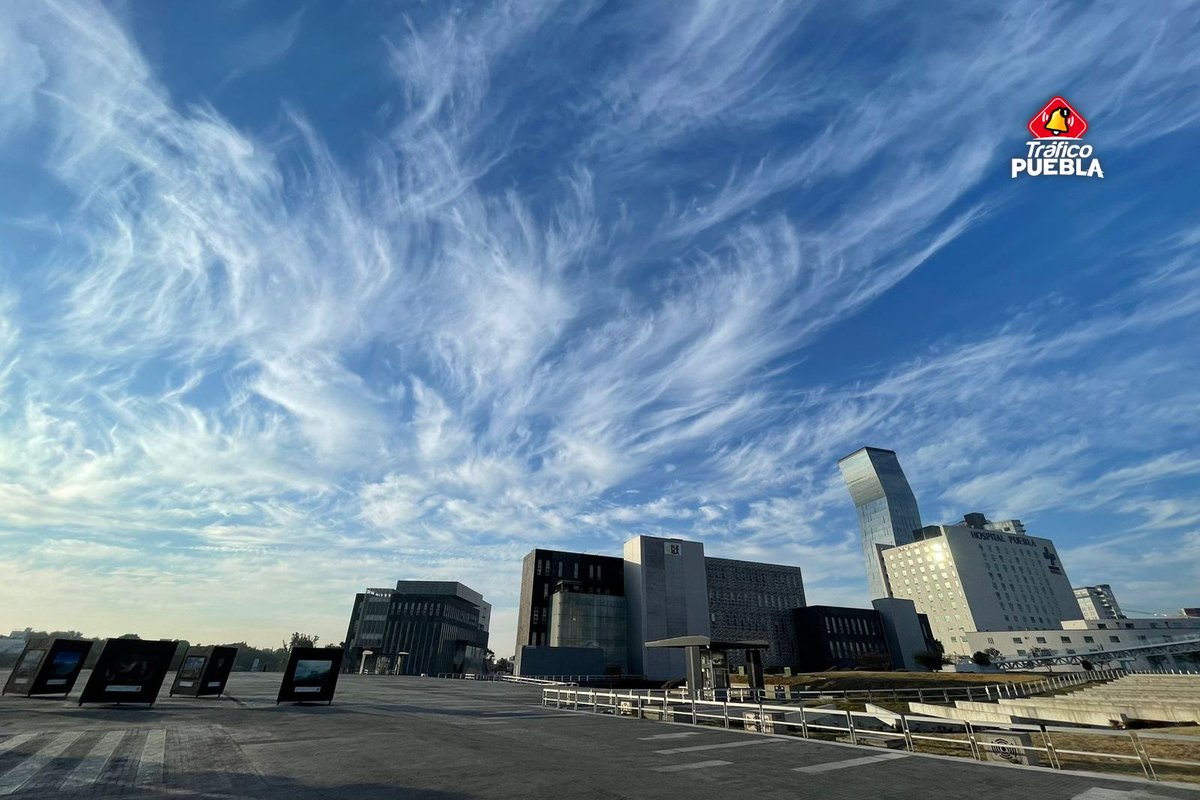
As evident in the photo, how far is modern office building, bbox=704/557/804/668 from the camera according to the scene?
98.1 m

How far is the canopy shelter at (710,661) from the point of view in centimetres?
2983

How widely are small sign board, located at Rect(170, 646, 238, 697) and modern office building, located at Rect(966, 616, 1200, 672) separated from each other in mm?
159963

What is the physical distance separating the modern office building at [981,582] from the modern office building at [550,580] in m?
121

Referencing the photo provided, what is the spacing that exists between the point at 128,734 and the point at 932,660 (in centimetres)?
10818

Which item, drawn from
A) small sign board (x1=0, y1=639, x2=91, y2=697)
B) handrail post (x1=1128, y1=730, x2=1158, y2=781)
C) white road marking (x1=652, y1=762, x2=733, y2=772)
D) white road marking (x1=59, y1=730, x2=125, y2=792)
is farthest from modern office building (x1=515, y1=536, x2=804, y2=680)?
handrail post (x1=1128, y1=730, x2=1158, y2=781)

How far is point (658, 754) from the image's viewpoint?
1219 centimetres

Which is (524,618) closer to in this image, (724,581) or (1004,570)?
(724,581)

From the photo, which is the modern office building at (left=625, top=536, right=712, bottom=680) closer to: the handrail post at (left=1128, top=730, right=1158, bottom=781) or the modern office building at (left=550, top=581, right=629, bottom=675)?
the modern office building at (left=550, top=581, right=629, bottom=675)

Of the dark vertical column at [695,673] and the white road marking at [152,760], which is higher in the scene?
the dark vertical column at [695,673]

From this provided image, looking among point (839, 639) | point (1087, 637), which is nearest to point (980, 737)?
point (839, 639)

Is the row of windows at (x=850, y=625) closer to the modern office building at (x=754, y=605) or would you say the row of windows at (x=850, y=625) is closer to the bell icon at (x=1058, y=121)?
the modern office building at (x=754, y=605)

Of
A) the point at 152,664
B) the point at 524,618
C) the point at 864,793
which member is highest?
the point at 524,618

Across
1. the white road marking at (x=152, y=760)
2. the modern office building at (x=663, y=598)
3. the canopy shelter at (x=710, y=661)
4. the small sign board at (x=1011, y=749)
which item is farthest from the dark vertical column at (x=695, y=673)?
the modern office building at (x=663, y=598)

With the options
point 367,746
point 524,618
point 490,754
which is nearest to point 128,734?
point 367,746
